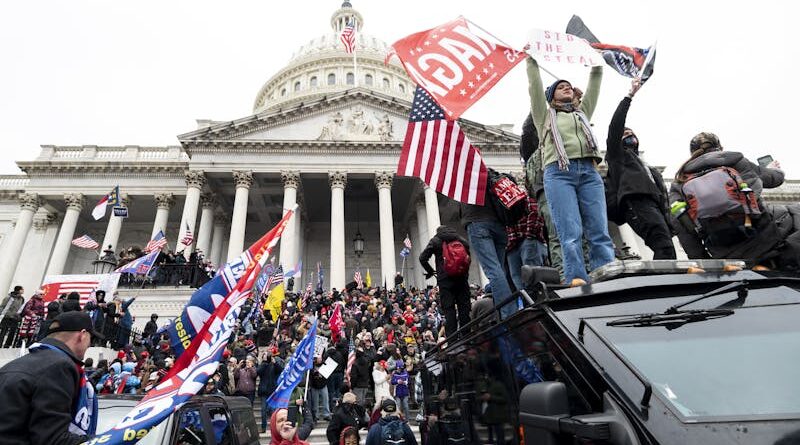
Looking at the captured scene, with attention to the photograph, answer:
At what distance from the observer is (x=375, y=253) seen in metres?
38.0

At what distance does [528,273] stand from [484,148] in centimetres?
2949

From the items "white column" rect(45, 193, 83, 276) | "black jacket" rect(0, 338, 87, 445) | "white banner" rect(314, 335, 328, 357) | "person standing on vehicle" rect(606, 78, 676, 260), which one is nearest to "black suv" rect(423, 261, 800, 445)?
"person standing on vehicle" rect(606, 78, 676, 260)

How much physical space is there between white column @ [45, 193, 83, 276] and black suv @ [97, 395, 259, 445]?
29.3 m

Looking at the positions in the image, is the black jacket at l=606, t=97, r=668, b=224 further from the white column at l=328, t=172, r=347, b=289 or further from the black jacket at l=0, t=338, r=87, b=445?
Answer: the white column at l=328, t=172, r=347, b=289

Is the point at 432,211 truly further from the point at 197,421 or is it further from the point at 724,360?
the point at 724,360

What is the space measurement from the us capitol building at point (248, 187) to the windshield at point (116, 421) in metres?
21.6

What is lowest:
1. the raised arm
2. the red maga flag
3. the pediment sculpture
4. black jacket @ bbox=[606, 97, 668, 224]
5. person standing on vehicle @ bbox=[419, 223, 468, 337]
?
person standing on vehicle @ bbox=[419, 223, 468, 337]

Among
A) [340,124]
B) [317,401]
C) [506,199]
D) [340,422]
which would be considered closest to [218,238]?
[340,124]

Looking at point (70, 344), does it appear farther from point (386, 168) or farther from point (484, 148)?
point (484, 148)

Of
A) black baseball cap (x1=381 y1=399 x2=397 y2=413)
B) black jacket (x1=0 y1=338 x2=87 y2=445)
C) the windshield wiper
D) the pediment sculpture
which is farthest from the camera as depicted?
the pediment sculpture

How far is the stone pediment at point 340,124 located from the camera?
29953mm

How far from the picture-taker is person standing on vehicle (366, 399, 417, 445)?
20.0 feet

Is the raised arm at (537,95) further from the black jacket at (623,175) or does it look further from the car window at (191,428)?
the car window at (191,428)

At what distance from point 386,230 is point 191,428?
77.1 feet
